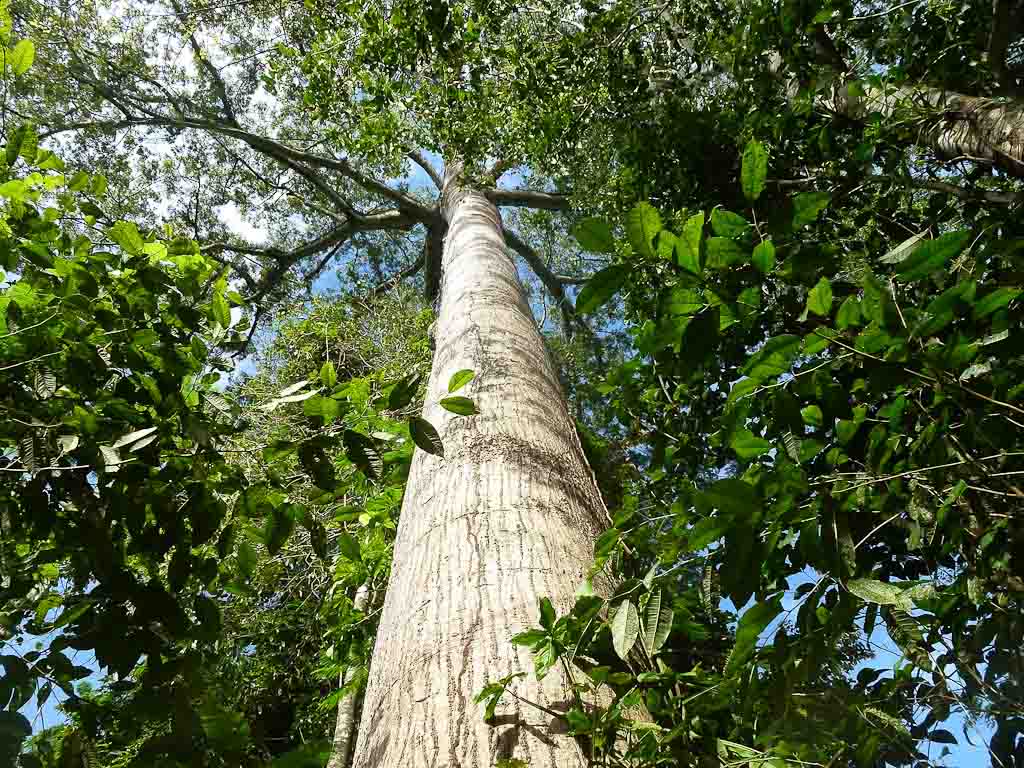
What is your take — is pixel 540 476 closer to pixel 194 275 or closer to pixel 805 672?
pixel 805 672

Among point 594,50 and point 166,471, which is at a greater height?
point 594,50

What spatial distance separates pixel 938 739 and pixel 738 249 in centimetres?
100

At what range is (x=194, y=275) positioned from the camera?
145 centimetres

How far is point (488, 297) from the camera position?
290 cm

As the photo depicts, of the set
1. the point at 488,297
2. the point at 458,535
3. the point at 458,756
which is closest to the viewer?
the point at 458,756

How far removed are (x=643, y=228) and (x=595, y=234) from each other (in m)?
0.06

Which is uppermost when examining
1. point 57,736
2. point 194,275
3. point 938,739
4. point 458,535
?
point 194,275

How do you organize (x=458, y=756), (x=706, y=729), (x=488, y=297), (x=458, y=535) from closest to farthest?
(x=458, y=756)
(x=706, y=729)
(x=458, y=535)
(x=488, y=297)

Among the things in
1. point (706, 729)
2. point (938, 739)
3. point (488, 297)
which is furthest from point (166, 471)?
point (488, 297)

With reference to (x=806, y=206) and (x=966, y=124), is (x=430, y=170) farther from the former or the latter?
(x=806, y=206)

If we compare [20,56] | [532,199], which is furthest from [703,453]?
[532,199]

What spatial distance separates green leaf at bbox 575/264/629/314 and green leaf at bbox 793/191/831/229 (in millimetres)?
225

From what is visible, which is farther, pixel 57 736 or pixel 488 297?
pixel 488 297

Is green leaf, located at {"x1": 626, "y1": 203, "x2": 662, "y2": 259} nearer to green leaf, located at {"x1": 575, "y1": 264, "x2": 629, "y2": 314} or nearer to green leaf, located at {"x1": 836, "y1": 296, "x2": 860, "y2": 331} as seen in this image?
green leaf, located at {"x1": 575, "y1": 264, "x2": 629, "y2": 314}
